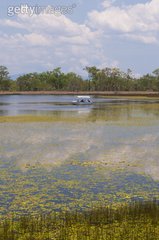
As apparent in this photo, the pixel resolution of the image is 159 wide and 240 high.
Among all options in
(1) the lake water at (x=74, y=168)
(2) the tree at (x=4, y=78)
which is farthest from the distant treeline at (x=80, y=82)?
(1) the lake water at (x=74, y=168)

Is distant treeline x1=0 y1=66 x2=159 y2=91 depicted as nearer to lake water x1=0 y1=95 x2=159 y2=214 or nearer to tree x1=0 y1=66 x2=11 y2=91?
tree x1=0 y1=66 x2=11 y2=91

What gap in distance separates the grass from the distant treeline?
12319 cm

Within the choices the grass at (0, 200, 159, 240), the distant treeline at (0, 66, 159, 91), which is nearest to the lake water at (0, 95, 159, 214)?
the grass at (0, 200, 159, 240)

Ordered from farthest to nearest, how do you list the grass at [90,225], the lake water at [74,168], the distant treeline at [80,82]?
1. the distant treeline at [80,82]
2. the lake water at [74,168]
3. the grass at [90,225]

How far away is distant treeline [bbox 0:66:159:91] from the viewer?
13638cm

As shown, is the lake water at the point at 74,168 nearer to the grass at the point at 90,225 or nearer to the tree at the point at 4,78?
the grass at the point at 90,225

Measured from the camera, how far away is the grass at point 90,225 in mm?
7996

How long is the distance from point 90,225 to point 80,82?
13969 cm

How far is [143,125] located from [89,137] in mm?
8212

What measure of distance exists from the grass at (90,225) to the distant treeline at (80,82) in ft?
404

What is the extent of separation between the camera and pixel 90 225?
27.9 feet

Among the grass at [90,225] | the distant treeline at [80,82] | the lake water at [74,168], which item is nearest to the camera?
the grass at [90,225]

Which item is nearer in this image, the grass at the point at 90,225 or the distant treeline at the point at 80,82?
the grass at the point at 90,225

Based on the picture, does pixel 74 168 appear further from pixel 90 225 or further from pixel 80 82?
pixel 80 82
